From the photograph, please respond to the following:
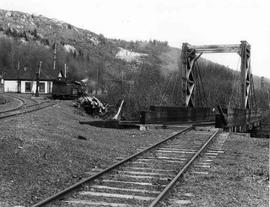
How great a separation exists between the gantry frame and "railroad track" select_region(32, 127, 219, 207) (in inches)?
843

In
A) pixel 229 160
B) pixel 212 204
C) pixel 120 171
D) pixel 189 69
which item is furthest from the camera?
pixel 189 69

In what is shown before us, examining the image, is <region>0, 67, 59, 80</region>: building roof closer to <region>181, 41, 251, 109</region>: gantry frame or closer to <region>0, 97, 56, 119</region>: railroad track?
<region>0, 97, 56, 119</region>: railroad track

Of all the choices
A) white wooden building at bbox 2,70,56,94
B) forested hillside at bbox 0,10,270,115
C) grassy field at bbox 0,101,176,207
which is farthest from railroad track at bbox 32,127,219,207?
white wooden building at bbox 2,70,56,94

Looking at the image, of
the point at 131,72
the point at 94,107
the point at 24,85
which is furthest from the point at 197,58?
the point at 24,85

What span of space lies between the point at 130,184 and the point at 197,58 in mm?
26514

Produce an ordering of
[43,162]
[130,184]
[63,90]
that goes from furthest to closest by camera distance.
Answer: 1. [63,90]
2. [43,162]
3. [130,184]

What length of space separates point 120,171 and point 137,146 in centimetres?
504

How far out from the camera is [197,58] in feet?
111

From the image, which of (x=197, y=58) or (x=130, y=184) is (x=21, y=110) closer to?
(x=197, y=58)

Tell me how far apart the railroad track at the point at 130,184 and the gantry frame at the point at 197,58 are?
843 inches

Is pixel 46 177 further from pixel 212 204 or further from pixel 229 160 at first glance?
pixel 229 160

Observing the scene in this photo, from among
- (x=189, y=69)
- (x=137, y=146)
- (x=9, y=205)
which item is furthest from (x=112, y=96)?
(x=9, y=205)

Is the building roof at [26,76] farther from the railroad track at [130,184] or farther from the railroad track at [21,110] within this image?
the railroad track at [130,184]

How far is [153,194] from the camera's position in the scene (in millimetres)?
7621
